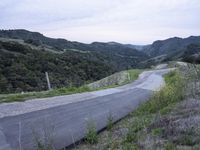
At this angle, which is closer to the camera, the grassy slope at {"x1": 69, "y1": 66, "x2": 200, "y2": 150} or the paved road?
the grassy slope at {"x1": 69, "y1": 66, "x2": 200, "y2": 150}

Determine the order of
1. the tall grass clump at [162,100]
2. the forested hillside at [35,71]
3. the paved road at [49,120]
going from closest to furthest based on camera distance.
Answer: the paved road at [49,120] → the tall grass clump at [162,100] → the forested hillside at [35,71]

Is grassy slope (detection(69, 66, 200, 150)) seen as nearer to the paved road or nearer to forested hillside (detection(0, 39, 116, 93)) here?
the paved road

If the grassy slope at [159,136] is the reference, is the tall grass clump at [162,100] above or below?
below

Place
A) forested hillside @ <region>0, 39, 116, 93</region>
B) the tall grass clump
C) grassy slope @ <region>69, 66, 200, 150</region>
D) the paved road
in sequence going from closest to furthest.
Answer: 1. grassy slope @ <region>69, 66, 200, 150</region>
2. the paved road
3. the tall grass clump
4. forested hillside @ <region>0, 39, 116, 93</region>

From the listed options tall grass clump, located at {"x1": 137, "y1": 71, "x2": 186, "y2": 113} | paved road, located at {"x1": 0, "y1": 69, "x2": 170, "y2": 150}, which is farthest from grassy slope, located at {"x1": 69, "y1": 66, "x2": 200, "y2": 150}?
tall grass clump, located at {"x1": 137, "y1": 71, "x2": 186, "y2": 113}

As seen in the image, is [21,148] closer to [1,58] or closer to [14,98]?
[14,98]

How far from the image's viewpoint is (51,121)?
12070 millimetres

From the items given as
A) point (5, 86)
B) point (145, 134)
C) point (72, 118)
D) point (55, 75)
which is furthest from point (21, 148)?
point (55, 75)

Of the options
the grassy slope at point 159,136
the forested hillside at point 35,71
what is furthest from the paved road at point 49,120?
the forested hillside at point 35,71

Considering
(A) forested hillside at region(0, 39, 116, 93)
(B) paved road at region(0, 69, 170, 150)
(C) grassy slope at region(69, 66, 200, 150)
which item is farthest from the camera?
(A) forested hillside at region(0, 39, 116, 93)

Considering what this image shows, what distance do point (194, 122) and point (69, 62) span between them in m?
63.8

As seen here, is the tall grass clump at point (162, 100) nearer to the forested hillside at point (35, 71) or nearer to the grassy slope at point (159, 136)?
the grassy slope at point (159, 136)

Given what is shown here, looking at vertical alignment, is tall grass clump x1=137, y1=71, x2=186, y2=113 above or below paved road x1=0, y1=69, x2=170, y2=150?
below

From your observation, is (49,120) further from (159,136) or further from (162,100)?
(162,100)
